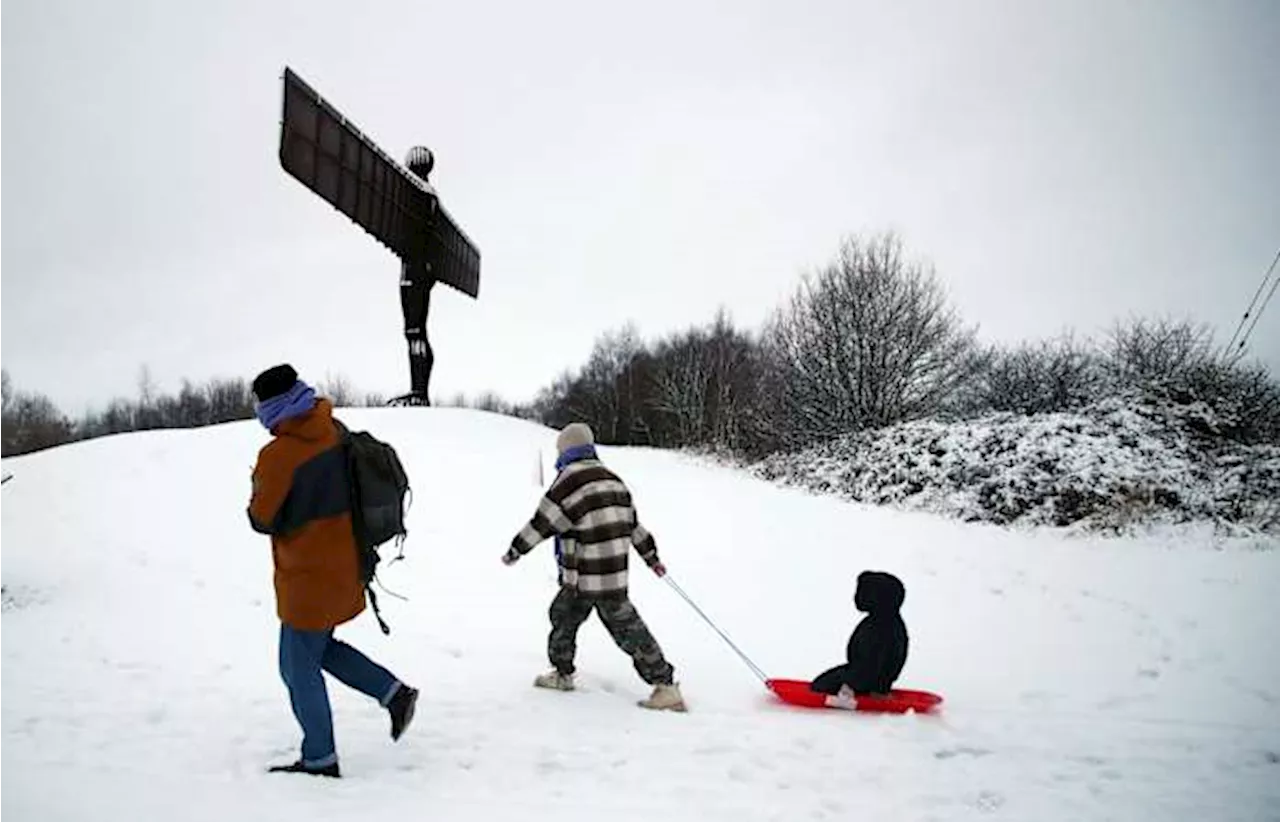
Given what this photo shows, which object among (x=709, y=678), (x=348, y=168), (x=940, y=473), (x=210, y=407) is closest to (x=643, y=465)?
(x=940, y=473)

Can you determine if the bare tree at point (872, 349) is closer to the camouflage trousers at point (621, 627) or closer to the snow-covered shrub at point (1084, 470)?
the snow-covered shrub at point (1084, 470)

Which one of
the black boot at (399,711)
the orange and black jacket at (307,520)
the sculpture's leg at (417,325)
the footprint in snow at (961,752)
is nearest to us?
the orange and black jacket at (307,520)

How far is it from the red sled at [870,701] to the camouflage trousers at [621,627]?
0.88 metres

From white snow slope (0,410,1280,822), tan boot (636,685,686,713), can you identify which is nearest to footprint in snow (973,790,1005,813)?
white snow slope (0,410,1280,822)

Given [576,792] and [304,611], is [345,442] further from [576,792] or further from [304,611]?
[576,792]

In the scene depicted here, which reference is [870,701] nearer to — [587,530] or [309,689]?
[587,530]

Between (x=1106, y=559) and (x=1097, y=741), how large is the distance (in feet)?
19.1

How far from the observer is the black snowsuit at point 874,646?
16.1ft

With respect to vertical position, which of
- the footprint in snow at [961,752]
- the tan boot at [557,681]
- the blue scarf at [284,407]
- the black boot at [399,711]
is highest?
the blue scarf at [284,407]

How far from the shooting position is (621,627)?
4.75 m

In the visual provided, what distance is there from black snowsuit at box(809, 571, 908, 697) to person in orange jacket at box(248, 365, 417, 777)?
315cm

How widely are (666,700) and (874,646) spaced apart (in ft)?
4.68

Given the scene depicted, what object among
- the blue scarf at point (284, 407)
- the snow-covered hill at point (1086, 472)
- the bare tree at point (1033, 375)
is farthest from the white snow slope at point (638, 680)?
the bare tree at point (1033, 375)

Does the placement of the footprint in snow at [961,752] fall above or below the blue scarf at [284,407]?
below
